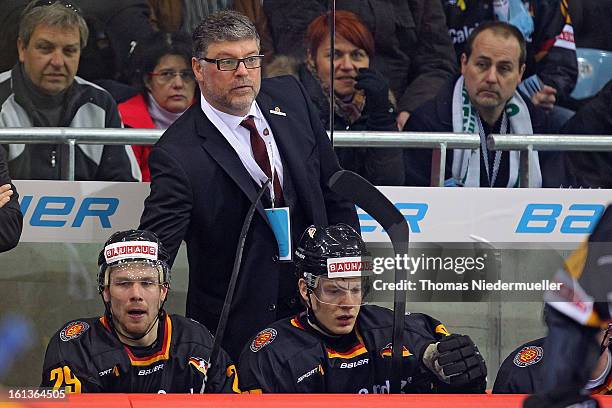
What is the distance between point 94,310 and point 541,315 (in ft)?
4.62

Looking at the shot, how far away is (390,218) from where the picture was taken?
365 cm

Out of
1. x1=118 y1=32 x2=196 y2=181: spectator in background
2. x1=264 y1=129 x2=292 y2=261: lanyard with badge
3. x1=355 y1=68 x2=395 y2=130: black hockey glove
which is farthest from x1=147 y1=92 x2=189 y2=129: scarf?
x1=355 y1=68 x2=395 y2=130: black hockey glove

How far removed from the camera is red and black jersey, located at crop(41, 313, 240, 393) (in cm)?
348

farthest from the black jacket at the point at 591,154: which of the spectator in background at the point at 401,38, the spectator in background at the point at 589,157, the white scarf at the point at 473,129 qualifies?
the spectator in background at the point at 401,38

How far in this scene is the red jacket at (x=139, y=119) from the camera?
4254 mm

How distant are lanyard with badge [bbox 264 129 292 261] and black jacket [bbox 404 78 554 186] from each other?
1.81 ft

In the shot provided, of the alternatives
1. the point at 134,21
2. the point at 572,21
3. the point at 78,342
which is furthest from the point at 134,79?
the point at 572,21

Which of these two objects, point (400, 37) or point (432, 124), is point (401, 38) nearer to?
point (400, 37)

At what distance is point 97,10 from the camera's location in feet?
13.9

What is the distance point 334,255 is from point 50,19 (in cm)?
128

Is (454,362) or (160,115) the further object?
(160,115)

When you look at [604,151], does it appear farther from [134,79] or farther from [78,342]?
[78,342]

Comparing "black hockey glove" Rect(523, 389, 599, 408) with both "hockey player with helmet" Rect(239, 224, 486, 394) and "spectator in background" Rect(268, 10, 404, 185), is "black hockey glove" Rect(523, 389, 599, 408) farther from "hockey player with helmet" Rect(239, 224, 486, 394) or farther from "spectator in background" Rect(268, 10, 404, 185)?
"spectator in background" Rect(268, 10, 404, 185)

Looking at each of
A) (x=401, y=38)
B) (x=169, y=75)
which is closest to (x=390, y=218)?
(x=401, y=38)
